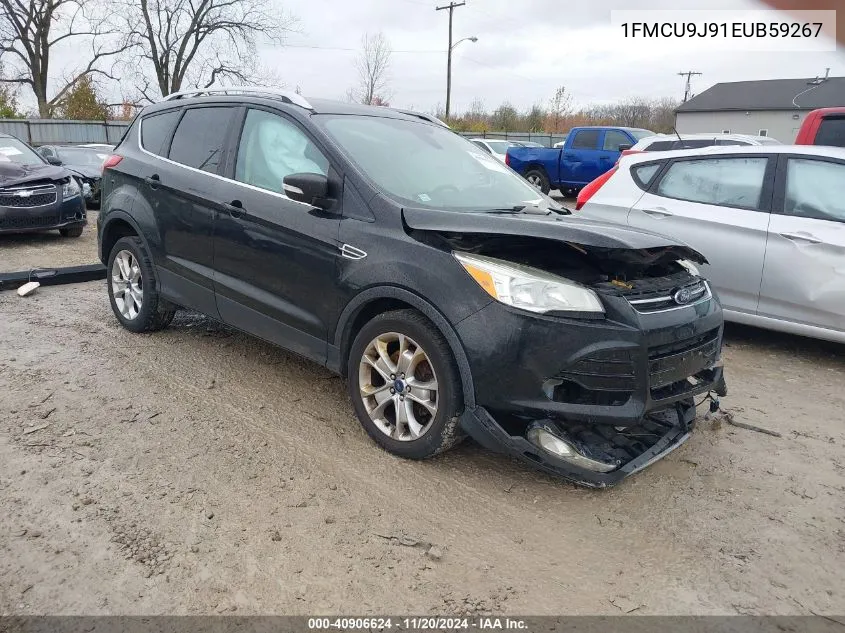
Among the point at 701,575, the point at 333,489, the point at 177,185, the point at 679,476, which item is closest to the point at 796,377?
the point at 679,476

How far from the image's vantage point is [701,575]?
262 cm

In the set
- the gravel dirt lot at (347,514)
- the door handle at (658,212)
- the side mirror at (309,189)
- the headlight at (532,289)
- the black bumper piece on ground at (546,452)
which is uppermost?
the side mirror at (309,189)

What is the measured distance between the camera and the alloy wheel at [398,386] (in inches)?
129

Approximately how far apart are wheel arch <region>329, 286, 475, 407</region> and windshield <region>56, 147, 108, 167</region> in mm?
12868

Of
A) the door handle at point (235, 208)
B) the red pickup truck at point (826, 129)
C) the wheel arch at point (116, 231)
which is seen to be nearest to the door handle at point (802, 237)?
the red pickup truck at point (826, 129)

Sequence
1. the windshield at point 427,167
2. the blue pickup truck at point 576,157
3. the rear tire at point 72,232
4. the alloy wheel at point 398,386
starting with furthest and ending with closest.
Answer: the blue pickup truck at point 576,157, the rear tire at point 72,232, the windshield at point 427,167, the alloy wheel at point 398,386

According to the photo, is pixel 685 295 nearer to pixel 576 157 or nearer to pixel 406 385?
pixel 406 385

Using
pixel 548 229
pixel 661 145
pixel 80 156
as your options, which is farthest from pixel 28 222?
pixel 661 145

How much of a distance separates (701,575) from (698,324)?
119 centimetres

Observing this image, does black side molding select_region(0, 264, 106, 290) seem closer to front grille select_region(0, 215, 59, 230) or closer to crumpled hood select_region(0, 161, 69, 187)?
front grille select_region(0, 215, 59, 230)

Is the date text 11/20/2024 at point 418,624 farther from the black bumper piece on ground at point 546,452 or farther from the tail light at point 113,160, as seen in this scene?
the tail light at point 113,160

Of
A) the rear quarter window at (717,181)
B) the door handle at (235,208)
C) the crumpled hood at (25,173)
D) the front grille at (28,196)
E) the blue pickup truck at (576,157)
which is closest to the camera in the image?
the door handle at (235,208)

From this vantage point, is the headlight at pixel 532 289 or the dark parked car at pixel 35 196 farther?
the dark parked car at pixel 35 196

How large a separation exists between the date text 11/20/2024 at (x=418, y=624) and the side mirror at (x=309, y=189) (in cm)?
212
